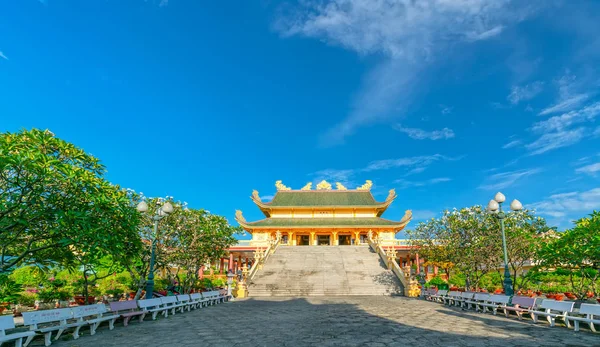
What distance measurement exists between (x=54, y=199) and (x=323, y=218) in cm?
3524

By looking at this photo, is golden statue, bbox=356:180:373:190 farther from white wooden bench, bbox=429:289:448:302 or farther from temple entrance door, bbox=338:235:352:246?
white wooden bench, bbox=429:289:448:302

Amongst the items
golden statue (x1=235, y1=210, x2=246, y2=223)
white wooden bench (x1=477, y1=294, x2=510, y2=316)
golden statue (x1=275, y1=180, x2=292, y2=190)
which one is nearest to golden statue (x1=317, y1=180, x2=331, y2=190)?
golden statue (x1=275, y1=180, x2=292, y2=190)

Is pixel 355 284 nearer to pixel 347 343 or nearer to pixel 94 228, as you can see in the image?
pixel 347 343

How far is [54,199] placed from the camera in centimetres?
754

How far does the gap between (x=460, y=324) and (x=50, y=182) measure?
10659 millimetres

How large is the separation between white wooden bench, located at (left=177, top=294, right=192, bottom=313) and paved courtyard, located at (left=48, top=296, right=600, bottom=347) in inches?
74.9

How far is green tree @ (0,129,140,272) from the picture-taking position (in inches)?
276

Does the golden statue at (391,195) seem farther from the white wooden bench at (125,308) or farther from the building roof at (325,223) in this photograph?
the white wooden bench at (125,308)

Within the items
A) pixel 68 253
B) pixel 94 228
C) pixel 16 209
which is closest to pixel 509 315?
pixel 94 228

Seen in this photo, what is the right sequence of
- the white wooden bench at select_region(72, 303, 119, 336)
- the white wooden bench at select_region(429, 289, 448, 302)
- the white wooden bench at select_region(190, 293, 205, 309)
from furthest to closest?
the white wooden bench at select_region(429, 289, 448, 302) → the white wooden bench at select_region(190, 293, 205, 309) → the white wooden bench at select_region(72, 303, 119, 336)

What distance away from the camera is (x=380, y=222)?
39.4m

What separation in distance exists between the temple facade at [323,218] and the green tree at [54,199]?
28.4 metres

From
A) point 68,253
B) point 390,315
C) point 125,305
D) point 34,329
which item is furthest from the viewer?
point 390,315

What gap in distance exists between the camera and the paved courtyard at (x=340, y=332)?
23.7 ft
